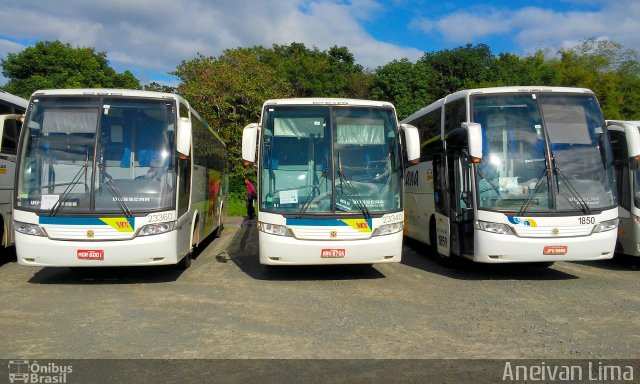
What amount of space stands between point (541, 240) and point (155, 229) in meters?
6.32

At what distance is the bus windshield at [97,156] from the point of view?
29.0 feet

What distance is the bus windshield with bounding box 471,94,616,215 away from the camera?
9430 mm

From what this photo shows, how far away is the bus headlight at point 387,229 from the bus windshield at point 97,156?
3448 mm

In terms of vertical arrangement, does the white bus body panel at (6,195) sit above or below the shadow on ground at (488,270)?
above

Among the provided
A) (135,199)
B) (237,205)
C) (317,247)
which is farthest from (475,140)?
(237,205)

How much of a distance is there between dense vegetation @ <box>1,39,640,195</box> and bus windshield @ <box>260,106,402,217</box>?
76.5 ft

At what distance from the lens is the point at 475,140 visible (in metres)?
9.26

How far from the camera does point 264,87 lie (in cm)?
2958

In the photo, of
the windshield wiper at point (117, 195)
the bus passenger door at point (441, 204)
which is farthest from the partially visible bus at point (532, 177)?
the windshield wiper at point (117, 195)

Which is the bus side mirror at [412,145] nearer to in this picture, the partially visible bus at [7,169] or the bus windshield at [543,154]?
the bus windshield at [543,154]

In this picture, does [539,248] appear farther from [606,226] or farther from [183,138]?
[183,138]

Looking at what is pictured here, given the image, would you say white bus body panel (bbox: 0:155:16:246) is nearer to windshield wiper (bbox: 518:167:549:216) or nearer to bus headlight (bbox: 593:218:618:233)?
windshield wiper (bbox: 518:167:549:216)

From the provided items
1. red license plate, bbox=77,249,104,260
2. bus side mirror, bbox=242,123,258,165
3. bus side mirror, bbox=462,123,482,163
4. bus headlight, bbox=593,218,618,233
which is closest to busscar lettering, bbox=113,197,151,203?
red license plate, bbox=77,249,104,260

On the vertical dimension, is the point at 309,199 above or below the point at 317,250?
above
